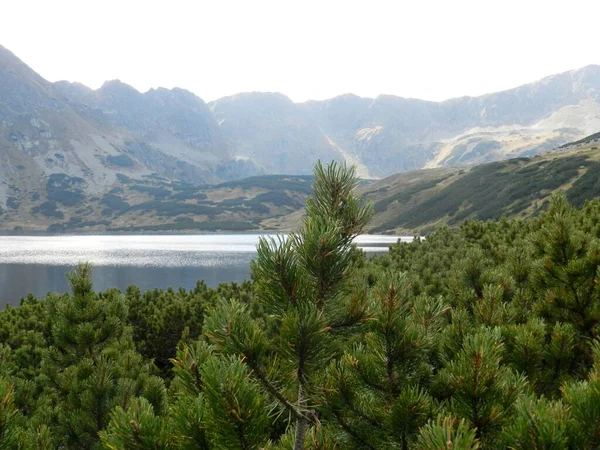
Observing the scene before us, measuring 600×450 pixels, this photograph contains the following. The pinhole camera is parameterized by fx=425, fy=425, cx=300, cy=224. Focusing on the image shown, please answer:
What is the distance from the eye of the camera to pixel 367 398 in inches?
123

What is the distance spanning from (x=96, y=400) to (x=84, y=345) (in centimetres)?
128

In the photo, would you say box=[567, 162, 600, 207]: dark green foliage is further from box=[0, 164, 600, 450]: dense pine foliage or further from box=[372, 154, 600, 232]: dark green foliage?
box=[0, 164, 600, 450]: dense pine foliage

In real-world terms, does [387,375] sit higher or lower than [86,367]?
higher

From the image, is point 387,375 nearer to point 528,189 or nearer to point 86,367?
point 86,367

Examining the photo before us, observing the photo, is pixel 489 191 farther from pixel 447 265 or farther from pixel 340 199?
pixel 340 199

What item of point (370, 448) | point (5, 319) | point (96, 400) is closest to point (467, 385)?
point (370, 448)

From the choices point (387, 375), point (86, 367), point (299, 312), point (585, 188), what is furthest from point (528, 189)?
point (299, 312)

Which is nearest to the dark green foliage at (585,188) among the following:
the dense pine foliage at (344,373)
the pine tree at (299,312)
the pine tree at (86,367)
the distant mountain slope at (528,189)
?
the distant mountain slope at (528,189)

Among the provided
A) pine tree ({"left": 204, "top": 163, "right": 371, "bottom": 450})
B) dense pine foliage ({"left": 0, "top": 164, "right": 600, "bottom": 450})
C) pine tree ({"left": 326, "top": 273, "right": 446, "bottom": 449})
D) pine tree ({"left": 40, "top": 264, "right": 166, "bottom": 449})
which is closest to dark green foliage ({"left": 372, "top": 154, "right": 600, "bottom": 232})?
pine tree ({"left": 40, "top": 264, "right": 166, "bottom": 449})

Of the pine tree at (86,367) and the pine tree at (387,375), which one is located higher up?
the pine tree at (387,375)

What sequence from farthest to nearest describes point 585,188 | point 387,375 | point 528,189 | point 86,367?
point 528,189 → point 585,188 → point 86,367 → point 387,375

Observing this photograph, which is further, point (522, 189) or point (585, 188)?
point (522, 189)

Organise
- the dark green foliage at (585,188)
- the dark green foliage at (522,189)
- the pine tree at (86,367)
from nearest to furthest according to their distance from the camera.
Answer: the pine tree at (86,367)
the dark green foliage at (585,188)
the dark green foliage at (522,189)

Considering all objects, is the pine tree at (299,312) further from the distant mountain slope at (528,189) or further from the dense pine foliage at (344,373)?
the distant mountain slope at (528,189)
